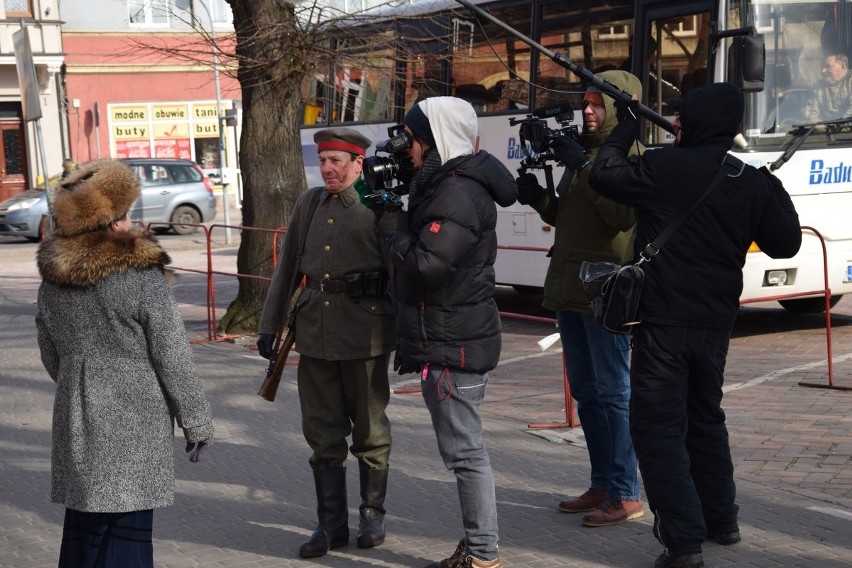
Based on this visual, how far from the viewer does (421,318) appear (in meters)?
4.82

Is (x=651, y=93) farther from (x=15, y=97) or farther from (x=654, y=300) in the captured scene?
(x=15, y=97)

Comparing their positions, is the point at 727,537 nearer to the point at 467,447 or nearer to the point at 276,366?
the point at 467,447

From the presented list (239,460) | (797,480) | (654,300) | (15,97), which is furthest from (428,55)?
(15,97)

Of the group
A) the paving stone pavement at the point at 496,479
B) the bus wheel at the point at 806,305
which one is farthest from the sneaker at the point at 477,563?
the bus wheel at the point at 806,305

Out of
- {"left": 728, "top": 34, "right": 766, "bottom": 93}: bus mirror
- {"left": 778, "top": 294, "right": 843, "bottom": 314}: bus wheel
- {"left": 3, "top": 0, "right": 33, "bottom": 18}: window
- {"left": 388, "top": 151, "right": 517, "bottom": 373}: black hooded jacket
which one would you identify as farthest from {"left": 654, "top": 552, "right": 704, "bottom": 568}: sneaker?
{"left": 3, "top": 0, "right": 33, "bottom": 18}: window

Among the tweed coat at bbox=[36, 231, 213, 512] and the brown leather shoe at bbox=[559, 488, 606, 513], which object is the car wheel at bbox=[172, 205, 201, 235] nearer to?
the brown leather shoe at bbox=[559, 488, 606, 513]

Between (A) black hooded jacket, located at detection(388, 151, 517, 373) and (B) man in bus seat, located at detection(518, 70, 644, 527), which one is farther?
(B) man in bus seat, located at detection(518, 70, 644, 527)

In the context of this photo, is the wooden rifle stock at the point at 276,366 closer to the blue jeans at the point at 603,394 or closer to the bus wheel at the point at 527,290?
the blue jeans at the point at 603,394

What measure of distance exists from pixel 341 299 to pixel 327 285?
Result: 9 cm

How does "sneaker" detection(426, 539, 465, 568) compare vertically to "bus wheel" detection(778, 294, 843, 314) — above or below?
above

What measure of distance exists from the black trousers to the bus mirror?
487 centimetres

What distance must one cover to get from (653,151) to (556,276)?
3.05ft

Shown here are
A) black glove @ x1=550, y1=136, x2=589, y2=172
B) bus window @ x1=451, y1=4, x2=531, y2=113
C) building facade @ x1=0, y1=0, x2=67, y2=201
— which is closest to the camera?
black glove @ x1=550, y1=136, x2=589, y2=172

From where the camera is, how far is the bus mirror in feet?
30.6
